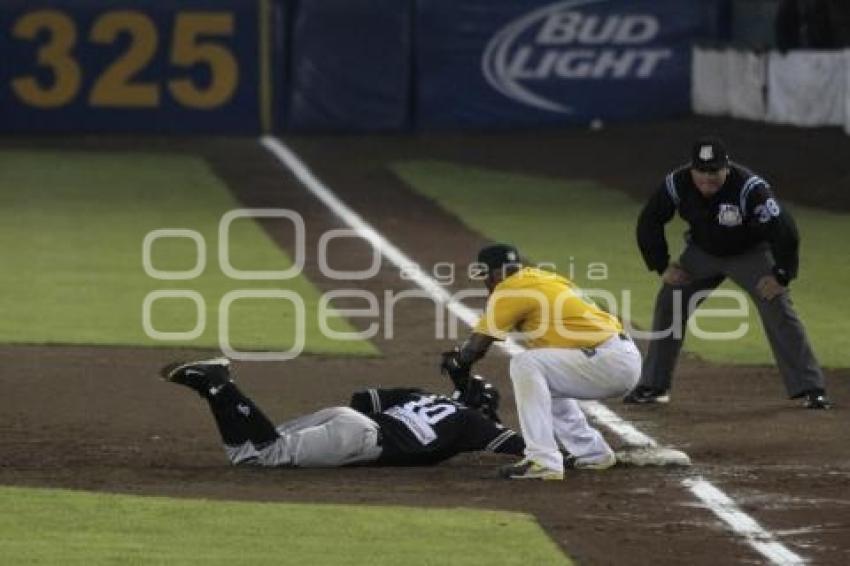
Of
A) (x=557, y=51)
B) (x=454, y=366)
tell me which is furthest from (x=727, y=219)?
(x=557, y=51)

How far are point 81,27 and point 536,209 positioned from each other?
39.2ft

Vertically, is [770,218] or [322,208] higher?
[770,218]

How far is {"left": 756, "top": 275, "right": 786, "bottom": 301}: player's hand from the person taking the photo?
50.0 ft

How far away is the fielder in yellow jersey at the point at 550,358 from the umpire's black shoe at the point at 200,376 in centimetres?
128

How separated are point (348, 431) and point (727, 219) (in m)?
3.55

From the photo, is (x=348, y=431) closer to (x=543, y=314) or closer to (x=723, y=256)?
(x=543, y=314)

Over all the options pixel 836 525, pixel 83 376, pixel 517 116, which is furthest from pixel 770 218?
pixel 517 116

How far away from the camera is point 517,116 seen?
39.2 metres

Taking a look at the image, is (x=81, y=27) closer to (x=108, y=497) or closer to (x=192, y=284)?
(x=192, y=284)

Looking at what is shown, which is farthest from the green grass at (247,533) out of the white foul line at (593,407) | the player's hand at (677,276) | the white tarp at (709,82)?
the white tarp at (709,82)

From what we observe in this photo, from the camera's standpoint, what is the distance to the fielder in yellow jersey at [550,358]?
1248 centimetres

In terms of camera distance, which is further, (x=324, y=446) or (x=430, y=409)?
(x=430, y=409)

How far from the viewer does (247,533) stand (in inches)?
424

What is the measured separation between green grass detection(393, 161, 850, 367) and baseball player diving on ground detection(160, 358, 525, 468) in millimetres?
5314
